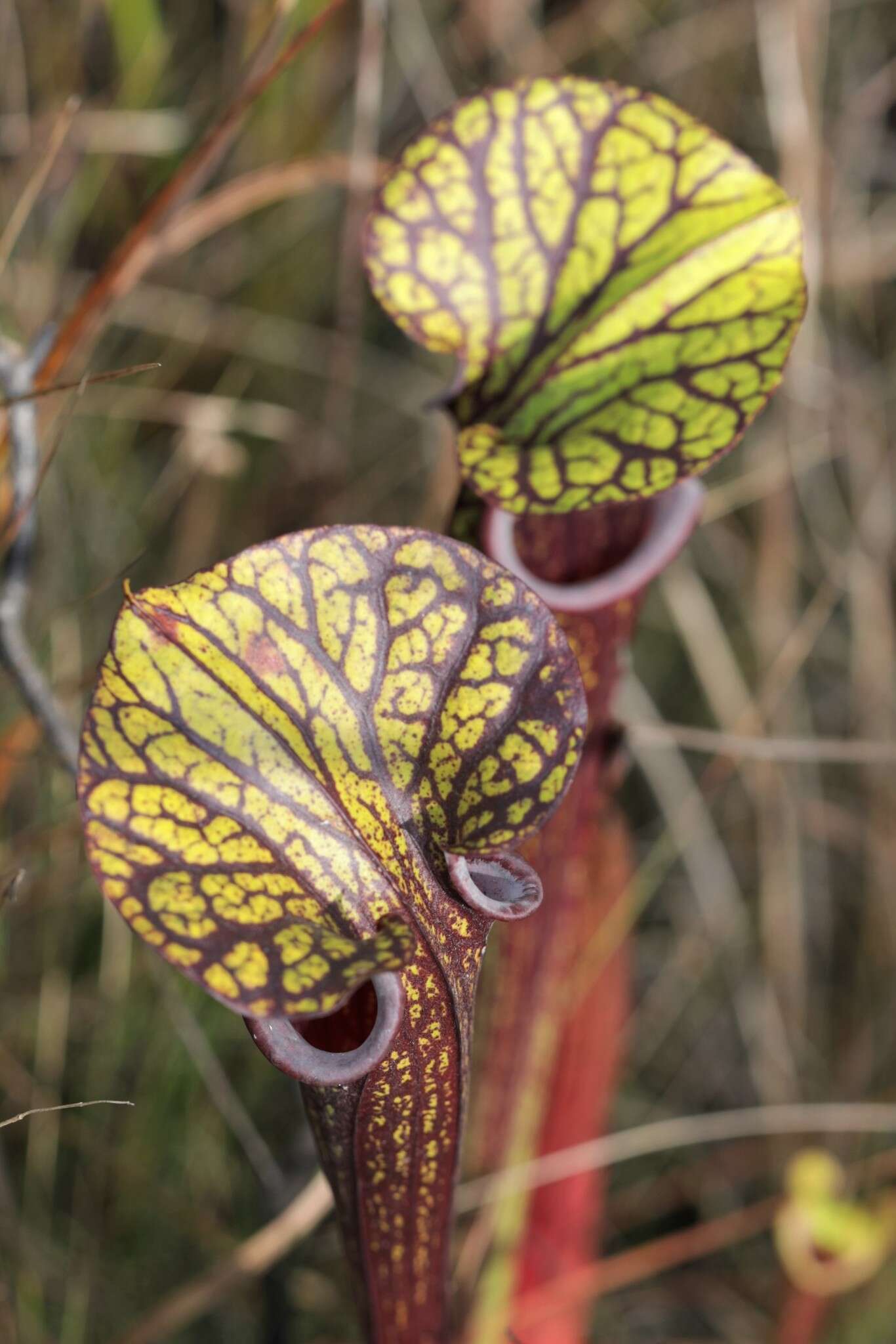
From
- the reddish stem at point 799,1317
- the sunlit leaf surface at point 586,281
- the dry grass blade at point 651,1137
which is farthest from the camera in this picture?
the reddish stem at point 799,1317

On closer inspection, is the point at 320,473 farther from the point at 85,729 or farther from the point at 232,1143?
the point at 85,729

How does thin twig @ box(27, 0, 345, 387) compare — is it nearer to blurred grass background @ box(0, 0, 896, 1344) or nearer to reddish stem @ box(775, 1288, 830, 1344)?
blurred grass background @ box(0, 0, 896, 1344)

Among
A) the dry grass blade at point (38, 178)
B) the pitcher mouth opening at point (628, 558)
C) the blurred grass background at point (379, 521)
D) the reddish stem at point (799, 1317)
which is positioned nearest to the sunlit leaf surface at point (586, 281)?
the pitcher mouth opening at point (628, 558)

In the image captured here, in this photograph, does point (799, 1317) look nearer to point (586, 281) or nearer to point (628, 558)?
point (628, 558)

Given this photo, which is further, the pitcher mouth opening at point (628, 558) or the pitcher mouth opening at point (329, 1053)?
the pitcher mouth opening at point (628, 558)

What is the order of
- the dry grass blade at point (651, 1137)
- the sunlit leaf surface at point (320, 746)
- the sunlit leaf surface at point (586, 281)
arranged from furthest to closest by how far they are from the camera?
the dry grass blade at point (651, 1137)
the sunlit leaf surface at point (586, 281)
the sunlit leaf surface at point (320, 746)

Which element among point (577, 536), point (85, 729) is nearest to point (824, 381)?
point (577, 536)

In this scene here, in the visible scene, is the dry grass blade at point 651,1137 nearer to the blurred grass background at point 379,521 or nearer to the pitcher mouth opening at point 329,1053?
the blurred grass background at point 379,521

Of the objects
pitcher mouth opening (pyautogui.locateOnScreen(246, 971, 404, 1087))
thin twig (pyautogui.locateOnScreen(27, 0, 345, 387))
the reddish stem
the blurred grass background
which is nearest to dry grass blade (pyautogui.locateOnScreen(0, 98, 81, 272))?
thin twig (pyautogui.locateOnScreen(27, 0, 345, 387))
